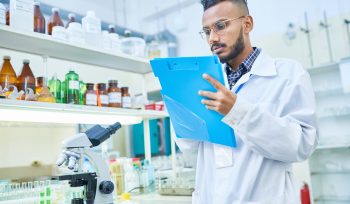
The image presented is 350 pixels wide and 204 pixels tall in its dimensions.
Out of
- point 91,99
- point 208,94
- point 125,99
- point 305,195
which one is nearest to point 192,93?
point 208,94

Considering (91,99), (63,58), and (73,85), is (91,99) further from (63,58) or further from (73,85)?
(63,58)

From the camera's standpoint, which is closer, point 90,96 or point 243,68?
point 243,68

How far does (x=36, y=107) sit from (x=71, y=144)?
1.53 feet

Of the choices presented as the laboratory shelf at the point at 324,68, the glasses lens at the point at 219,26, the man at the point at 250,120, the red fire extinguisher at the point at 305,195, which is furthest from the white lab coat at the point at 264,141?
the laboratory shelf at the point at 324,68

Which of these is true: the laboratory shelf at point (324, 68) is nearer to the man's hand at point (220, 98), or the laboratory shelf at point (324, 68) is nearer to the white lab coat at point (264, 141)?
the white lab coat at point (264, 141)

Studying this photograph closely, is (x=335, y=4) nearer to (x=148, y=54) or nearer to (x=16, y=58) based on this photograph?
(x=148, y=54)

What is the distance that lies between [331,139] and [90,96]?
2456 millimetres

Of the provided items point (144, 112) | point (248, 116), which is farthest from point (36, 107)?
point (248, 116)

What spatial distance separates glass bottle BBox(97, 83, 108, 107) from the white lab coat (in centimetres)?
87

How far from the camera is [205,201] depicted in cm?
123

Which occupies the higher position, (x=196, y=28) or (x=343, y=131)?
(x=196, y=28)

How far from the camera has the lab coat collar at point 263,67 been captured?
117 centimetres

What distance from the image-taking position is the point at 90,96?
184cm

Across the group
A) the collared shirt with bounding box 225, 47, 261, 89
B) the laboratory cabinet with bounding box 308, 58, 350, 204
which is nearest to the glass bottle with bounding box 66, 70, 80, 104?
the collared shirt with bounding box 225, 47, 261, 89
